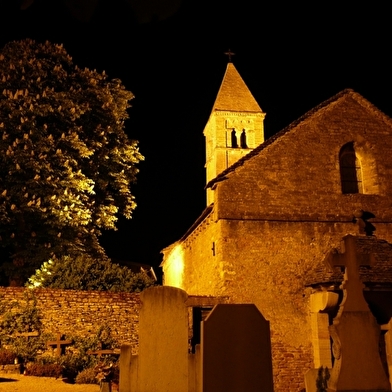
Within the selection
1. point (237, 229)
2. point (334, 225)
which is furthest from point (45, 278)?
point (334, 225)

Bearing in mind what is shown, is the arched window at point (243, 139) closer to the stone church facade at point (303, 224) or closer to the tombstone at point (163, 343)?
the stone church facade at point (303, 224)

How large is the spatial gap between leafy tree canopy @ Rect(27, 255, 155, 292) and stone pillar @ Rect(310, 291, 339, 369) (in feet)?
19.5

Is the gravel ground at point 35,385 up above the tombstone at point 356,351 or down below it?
below

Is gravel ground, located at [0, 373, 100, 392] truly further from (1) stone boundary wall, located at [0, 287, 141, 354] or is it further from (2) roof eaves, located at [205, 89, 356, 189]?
(2) roof eaves, located at [205, 89, 356, 189]

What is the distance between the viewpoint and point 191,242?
22422 millimetres

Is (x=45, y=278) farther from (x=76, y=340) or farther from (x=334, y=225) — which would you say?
(x=334, y=225)

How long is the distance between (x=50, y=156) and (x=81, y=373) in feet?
31.0

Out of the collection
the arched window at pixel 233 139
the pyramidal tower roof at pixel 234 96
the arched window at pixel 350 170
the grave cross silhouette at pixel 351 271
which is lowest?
the grave cross silhouette at pixel 351 271

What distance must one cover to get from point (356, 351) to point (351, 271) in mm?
1247

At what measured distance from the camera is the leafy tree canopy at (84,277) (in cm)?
1638

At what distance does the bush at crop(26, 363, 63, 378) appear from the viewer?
1298cm

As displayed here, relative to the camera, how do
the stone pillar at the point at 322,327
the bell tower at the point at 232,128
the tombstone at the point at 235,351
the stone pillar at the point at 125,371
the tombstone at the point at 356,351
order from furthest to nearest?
the bell tower at the point at 232,128 < the stone pillar at the point at 322,327 < the stone pillar at the point at 125,371 < the tombstone at the point at 356,351 < the tombstone at the point at 235,351

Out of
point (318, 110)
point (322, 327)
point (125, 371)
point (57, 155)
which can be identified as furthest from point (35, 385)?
point (318, 110)

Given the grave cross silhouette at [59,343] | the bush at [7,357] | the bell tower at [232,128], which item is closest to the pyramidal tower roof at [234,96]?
the bell tower at [232,128]
